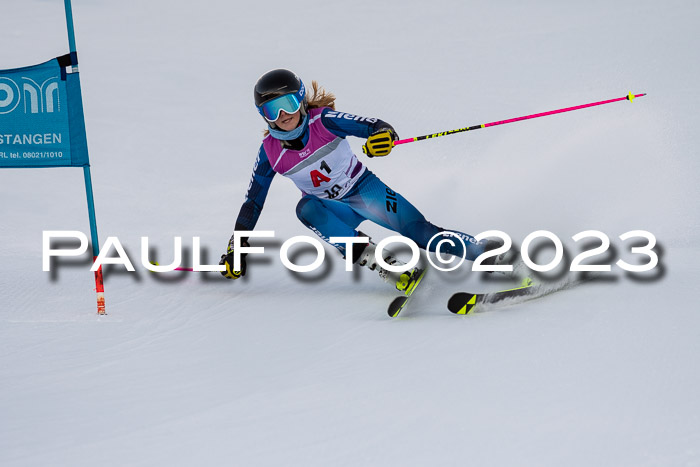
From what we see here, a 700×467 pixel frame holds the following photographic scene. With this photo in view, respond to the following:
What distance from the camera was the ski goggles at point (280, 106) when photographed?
3903 millimetres

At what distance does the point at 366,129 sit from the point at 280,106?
44 cm

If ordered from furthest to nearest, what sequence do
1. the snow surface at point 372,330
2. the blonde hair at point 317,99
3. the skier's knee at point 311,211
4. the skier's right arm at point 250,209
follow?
the skier's right arm at point 250,209 < the skier's knee at point 311,211 < the blonde hair at point 317,99 < the snow surface at point 372,330

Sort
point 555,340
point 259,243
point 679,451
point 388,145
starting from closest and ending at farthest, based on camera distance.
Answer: point 679,451 < point 555,340 < point 388,145 < point 259,243

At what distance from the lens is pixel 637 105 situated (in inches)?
285

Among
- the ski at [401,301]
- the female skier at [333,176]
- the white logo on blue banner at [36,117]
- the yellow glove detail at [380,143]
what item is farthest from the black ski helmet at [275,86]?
the ski at [401,301]

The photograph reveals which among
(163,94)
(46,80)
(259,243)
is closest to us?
(46,80)

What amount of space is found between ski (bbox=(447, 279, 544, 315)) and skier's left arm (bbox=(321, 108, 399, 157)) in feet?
2.56

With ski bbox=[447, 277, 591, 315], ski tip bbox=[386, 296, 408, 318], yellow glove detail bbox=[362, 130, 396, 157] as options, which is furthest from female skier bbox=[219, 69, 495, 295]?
ski bbox=[447, 277, 591, 315]

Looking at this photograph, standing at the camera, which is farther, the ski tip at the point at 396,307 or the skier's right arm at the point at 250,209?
the skier's right arm at the point at 250,209

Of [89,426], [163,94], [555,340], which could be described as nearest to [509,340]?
[555,340]

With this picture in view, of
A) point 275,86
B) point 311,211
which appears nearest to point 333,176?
point 311,211

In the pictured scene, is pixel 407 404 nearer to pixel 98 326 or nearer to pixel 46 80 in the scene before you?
pixel 98 326

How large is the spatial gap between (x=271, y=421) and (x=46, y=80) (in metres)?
2.42

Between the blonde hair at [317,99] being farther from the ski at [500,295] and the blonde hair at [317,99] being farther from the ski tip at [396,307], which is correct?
the ski at [500,295]
